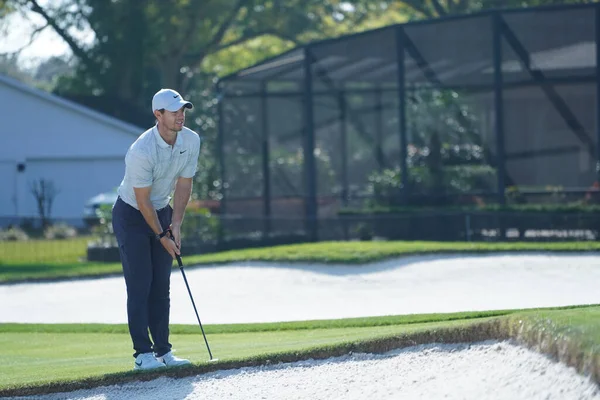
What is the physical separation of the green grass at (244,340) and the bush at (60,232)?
15.7 m

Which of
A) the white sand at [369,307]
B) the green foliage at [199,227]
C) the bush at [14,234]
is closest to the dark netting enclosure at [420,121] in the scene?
the green foliage at [199,227]

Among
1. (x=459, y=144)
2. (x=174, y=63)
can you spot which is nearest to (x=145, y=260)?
(x=459, y=144)

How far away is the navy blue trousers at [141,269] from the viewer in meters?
9.52

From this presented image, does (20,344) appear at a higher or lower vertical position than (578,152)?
lower

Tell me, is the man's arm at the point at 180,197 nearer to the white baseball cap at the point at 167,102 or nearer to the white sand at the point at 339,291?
the white baseball cap at the point at 167,102

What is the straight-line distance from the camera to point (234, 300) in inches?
657

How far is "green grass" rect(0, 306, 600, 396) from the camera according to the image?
8516mm

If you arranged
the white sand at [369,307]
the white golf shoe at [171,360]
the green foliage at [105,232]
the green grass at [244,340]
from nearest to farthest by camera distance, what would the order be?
the white sand at [369,307] < the green grass at [244,340] < the white golf shoe at [171,360] < the green foliage at [105,232]

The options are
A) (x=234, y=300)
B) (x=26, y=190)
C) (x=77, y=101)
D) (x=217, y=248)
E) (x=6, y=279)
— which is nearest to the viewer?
(x=234, y=300)

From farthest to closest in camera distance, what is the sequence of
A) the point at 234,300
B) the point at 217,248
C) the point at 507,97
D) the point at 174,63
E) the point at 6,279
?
1. the point at 174,63
2. the point at 507,97
3. the point at 217,248
4. the point at 6,279
5. the point at 234,300

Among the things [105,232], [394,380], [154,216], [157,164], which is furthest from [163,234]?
[105,232]

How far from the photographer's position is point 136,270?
9516 mm

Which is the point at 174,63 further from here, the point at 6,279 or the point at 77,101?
the point at 6,279

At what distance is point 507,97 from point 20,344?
58.0 ft
